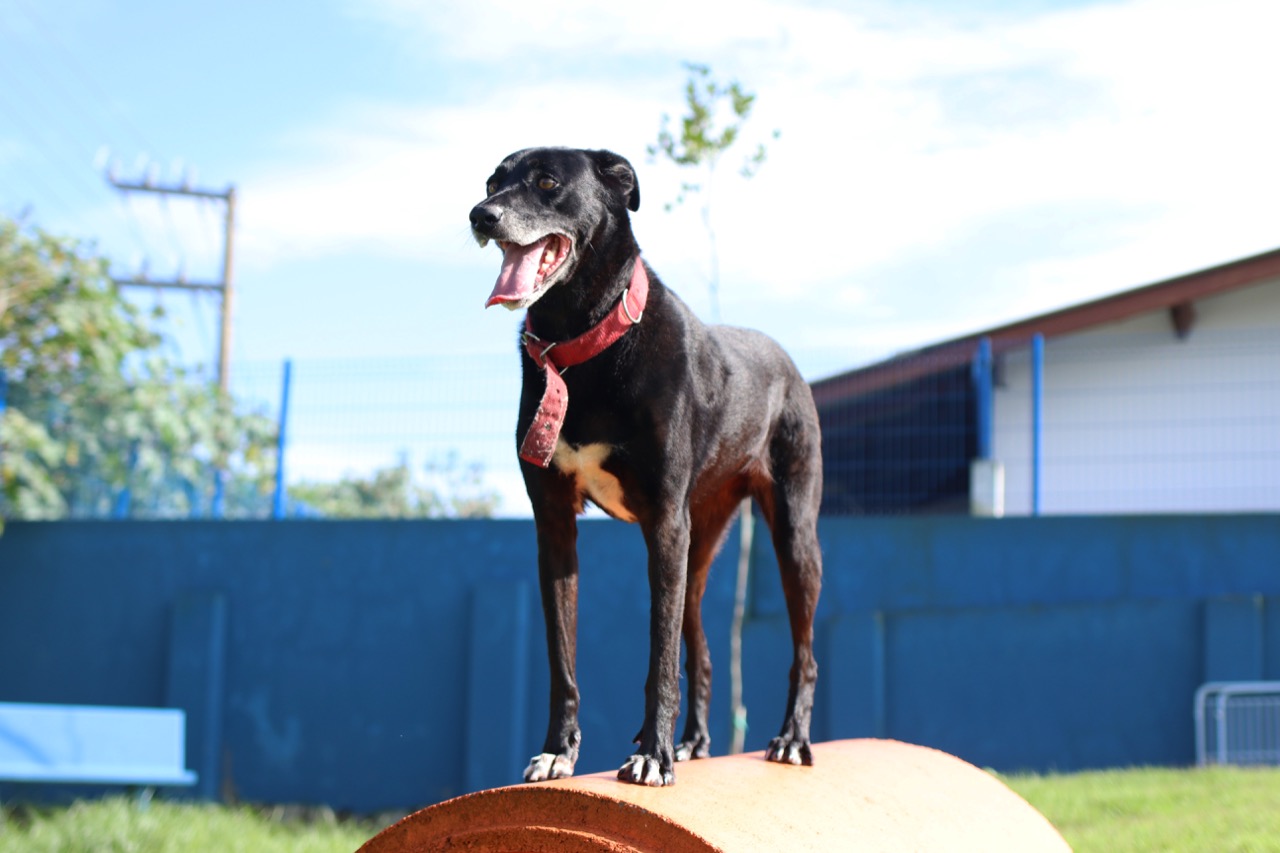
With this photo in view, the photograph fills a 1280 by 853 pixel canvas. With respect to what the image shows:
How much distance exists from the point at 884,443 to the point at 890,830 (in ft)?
23.0

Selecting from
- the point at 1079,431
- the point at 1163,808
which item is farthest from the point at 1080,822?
the point at 1079,431

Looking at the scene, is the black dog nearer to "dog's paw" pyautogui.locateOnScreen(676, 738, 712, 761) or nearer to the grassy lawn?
"dog's paw" pyautogui.locateOnScreen(676, 738, 712, 761)

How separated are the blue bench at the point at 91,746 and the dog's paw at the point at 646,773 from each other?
6.44 metres

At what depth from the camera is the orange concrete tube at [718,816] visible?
2.66m

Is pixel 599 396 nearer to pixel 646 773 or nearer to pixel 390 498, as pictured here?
pixel 646 773

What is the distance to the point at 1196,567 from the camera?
9516mm

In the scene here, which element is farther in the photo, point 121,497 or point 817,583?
point 121,497

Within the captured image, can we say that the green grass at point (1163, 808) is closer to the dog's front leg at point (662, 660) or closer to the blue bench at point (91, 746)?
the dog's front leg at point (662, 660)

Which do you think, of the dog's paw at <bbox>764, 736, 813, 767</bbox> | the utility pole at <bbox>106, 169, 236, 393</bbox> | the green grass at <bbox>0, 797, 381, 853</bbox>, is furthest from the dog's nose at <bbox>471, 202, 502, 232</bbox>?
the utility pole at <bbox>106, 169, 236, 393</bbox>

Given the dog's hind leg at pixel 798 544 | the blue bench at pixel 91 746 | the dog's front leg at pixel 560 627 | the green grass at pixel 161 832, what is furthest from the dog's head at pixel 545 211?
the blue bench at pixel 91 746

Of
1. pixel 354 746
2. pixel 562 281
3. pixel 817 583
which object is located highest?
pixel 562 281

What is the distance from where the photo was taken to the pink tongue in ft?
9.28

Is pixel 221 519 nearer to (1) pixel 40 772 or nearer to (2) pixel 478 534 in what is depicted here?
(2) pixel 478 534

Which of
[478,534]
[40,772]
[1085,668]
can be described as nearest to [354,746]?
[478,534]
